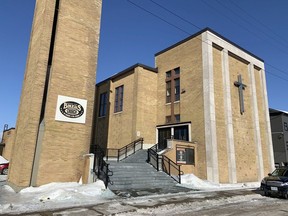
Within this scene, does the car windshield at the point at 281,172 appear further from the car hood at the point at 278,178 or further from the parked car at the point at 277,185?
the car hood at the point at 278,178

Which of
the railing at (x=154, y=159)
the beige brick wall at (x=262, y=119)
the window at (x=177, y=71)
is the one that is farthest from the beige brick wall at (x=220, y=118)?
the beige brick wall at (x=262, y=119)

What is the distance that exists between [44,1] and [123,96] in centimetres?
1326

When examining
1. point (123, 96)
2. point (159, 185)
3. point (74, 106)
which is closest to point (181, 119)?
point (123, 96)

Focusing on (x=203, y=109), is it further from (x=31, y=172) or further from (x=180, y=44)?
(x=31, y=172)

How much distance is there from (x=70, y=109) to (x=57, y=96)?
109 cm

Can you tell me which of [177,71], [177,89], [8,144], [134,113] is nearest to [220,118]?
[177,89]

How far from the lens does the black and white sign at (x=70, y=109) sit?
14.5 metres

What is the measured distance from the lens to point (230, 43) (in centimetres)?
2544

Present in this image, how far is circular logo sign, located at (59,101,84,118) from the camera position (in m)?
14.6

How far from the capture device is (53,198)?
9.96m

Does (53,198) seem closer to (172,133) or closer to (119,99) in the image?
(172,133)

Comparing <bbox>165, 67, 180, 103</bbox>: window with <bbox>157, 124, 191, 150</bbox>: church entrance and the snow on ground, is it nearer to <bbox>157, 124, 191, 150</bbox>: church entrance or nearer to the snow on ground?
<bbox>157, 124, 191, 150</bbox>: church entrance

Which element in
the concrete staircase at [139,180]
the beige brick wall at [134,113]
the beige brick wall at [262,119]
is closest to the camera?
the concrete staircase at [139,180]

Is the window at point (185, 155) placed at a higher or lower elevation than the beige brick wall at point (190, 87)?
lower
